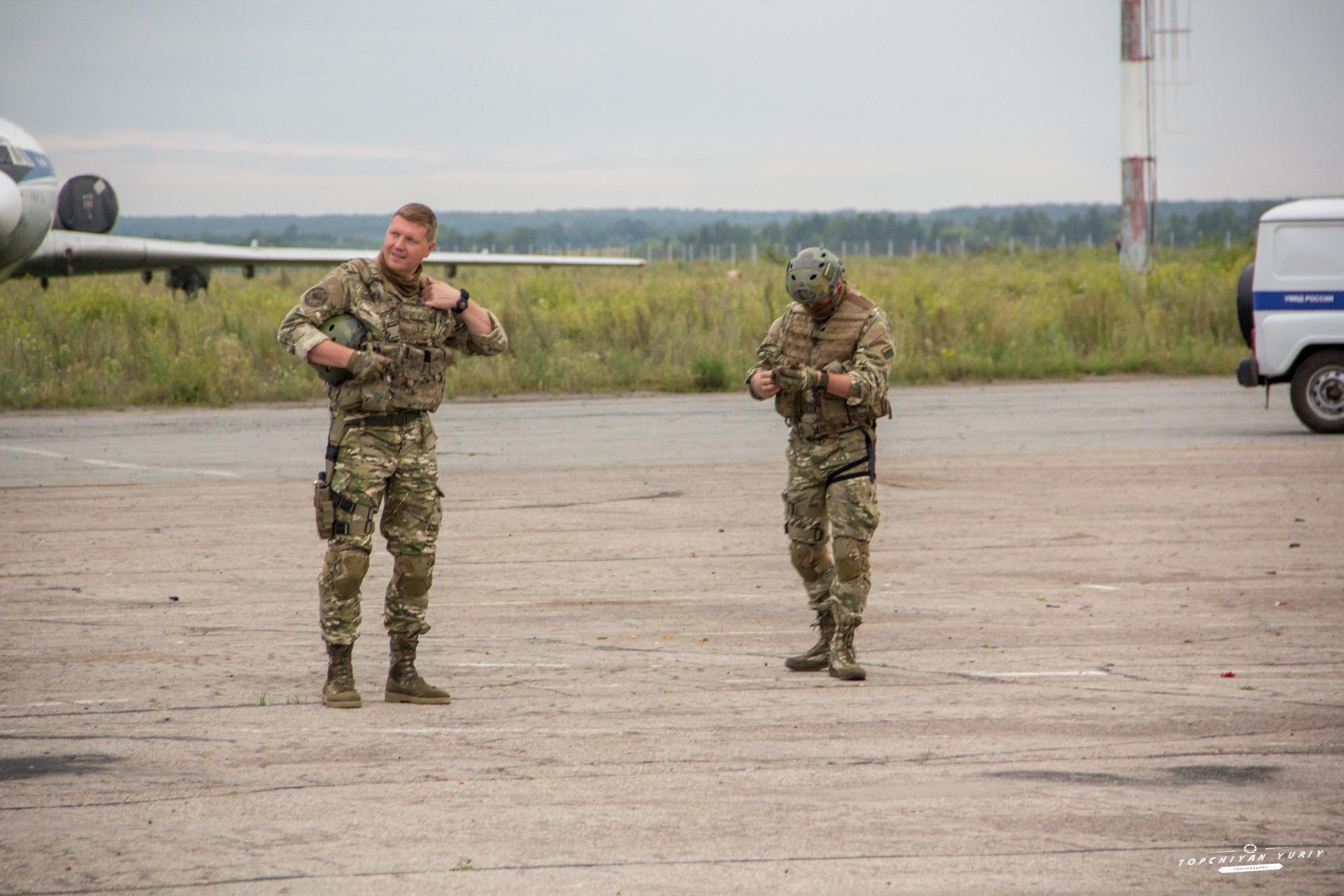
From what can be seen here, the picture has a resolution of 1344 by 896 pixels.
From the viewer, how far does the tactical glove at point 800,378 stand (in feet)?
21.8

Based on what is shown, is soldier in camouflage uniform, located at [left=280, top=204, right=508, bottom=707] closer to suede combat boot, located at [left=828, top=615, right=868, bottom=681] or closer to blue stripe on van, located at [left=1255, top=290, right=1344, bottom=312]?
suede combat boot, located at [left=828, top=615, right=868, bottom=681]

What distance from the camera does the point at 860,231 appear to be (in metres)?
177

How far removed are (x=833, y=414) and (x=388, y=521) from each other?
196cm

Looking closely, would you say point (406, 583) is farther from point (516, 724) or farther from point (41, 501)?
point (41, 501)

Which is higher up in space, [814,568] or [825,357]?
[825,357]

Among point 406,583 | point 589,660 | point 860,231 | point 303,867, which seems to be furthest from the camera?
point 860,231

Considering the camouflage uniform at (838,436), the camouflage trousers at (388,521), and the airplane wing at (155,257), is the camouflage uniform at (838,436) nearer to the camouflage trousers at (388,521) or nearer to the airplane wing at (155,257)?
the camouflage trousers at (388,521)

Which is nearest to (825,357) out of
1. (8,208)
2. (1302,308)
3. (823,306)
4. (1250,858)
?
(823,306)

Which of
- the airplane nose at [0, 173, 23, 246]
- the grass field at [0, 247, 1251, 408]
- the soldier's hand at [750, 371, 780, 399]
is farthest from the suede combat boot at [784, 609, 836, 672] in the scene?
the grass field at [0, 247, 1251, 408]

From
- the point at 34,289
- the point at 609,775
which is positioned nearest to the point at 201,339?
the point at 34,289

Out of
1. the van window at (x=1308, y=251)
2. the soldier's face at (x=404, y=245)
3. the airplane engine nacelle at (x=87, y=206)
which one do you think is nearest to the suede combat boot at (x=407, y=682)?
the soldier's face at (x=404, y=245)

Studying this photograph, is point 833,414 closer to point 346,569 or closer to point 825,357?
point 825,357

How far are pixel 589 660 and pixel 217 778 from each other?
234 centimetres

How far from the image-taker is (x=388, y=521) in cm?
648
